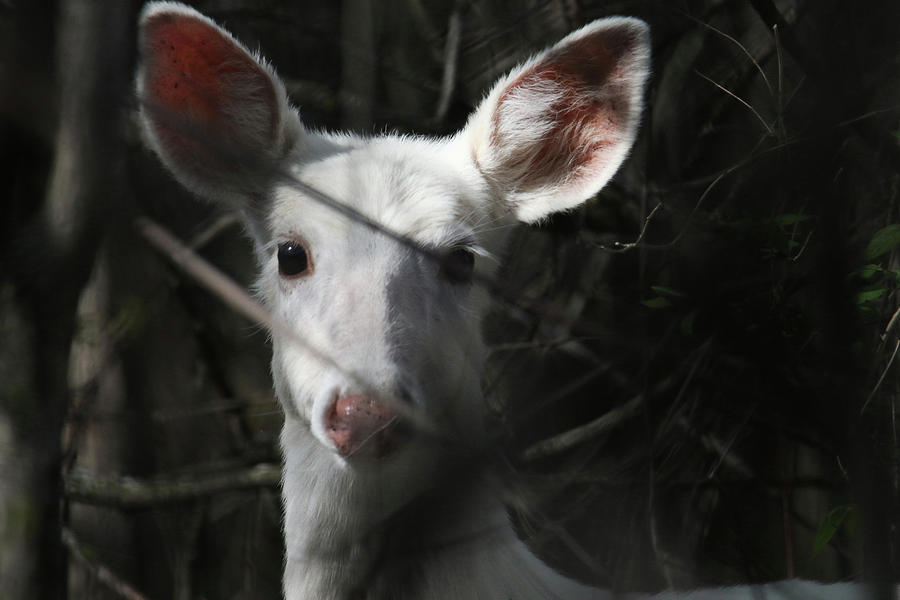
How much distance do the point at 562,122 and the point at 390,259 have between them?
41.7 inches

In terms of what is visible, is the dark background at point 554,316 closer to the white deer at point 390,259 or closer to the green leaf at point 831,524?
the green leaf at point 831,524

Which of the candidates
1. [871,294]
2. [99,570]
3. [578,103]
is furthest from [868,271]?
[99,570]

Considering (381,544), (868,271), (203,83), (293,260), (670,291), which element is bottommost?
(381,544)

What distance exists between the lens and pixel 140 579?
4.68 meters

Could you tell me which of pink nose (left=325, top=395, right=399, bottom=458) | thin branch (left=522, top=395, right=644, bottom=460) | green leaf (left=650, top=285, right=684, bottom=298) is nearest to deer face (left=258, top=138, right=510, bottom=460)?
pink nose (left=325, top=395, right=399, bottom=458)

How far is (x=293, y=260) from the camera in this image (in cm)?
308

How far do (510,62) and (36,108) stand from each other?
407 cm

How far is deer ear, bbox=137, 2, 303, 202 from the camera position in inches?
125

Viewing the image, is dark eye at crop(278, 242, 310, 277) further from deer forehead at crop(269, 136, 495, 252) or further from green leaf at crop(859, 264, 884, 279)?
green leaf at crop(859, 264, 884, 279)

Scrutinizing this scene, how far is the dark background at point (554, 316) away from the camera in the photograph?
73.8 inches

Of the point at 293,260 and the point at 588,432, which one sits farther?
the point at 588,432

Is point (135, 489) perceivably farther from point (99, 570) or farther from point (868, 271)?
point (868, 271)

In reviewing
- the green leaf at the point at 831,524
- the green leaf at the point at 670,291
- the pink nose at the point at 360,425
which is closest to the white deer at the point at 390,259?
the pink nose at the point at 360,425

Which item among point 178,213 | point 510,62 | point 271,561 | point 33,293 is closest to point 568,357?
point 510,62
